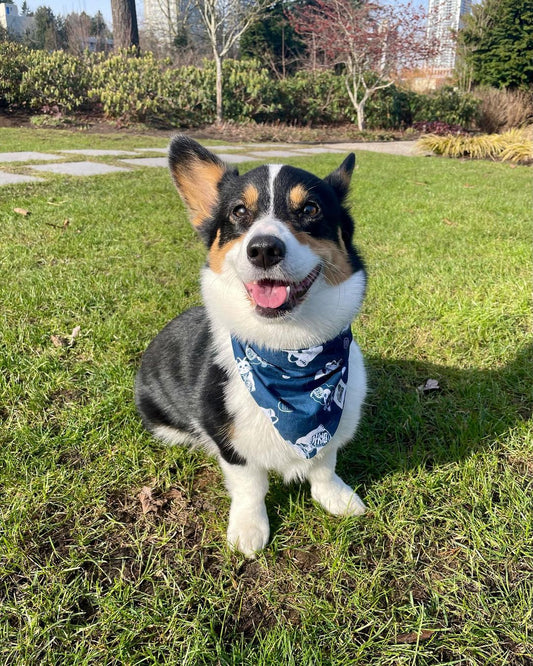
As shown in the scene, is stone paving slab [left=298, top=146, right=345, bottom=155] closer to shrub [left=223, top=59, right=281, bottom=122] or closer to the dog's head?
shrub [left=223, top=59, right=281, bottom=122]

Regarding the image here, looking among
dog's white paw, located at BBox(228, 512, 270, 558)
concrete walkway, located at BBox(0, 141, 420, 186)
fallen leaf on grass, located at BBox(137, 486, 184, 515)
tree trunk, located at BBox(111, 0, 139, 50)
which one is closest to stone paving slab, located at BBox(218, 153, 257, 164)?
concrete walkway, located at BBox(0, 141, 420, 186)

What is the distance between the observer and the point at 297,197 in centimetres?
205

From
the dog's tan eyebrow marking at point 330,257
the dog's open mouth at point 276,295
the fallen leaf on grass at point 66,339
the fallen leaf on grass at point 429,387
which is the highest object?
the dog's tan eyebrow marking at point 330,257

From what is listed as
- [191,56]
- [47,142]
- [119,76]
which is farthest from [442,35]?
[47,142]

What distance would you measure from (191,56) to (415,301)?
23538mm

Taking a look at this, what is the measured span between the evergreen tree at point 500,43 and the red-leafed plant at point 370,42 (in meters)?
3.87

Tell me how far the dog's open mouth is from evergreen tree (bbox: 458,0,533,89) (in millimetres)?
23568

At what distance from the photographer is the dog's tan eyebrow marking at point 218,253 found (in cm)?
208

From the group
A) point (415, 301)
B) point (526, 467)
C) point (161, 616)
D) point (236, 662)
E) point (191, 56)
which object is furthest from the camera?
point (191, 56)

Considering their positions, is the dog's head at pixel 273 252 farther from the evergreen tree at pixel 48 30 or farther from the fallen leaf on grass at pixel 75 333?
the evergreen tree at pixel 48 30

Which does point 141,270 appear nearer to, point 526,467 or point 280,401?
point 280,401

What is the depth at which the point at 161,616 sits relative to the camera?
159 cm

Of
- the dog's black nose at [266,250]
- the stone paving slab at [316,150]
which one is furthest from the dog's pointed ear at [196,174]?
the stone paving slab at [316,150]

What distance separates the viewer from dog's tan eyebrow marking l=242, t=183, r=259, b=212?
2.08m
